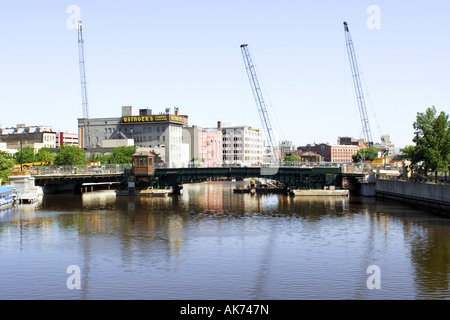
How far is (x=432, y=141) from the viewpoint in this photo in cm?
9788

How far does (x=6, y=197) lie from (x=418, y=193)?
263 feet

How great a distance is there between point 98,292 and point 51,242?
2458 centimetres

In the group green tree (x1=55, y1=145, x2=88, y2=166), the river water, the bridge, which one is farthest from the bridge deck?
the river water

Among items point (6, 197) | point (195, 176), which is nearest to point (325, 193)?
point (195, 176)

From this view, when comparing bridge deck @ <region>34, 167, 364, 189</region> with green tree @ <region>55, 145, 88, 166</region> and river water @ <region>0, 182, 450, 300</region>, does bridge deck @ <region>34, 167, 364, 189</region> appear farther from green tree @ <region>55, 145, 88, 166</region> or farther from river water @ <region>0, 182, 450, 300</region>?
river water @ <region>0, 182, 450, 300</region>

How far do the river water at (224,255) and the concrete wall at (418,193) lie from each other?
4074 mm

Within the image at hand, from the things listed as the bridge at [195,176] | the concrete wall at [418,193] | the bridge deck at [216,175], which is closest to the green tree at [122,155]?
the bridge at [195,176]

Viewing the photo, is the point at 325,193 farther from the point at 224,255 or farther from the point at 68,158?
the point at 68,158

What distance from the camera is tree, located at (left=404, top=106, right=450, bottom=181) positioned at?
9650 centimetres

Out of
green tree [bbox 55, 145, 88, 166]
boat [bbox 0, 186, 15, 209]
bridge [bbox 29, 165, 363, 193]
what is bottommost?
boat [bbox 0, 186, 15, 209]

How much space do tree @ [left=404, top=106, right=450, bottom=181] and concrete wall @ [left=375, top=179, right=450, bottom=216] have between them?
162 inches

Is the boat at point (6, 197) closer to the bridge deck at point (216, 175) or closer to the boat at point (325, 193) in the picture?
the bridge deck at point (216, 175)
